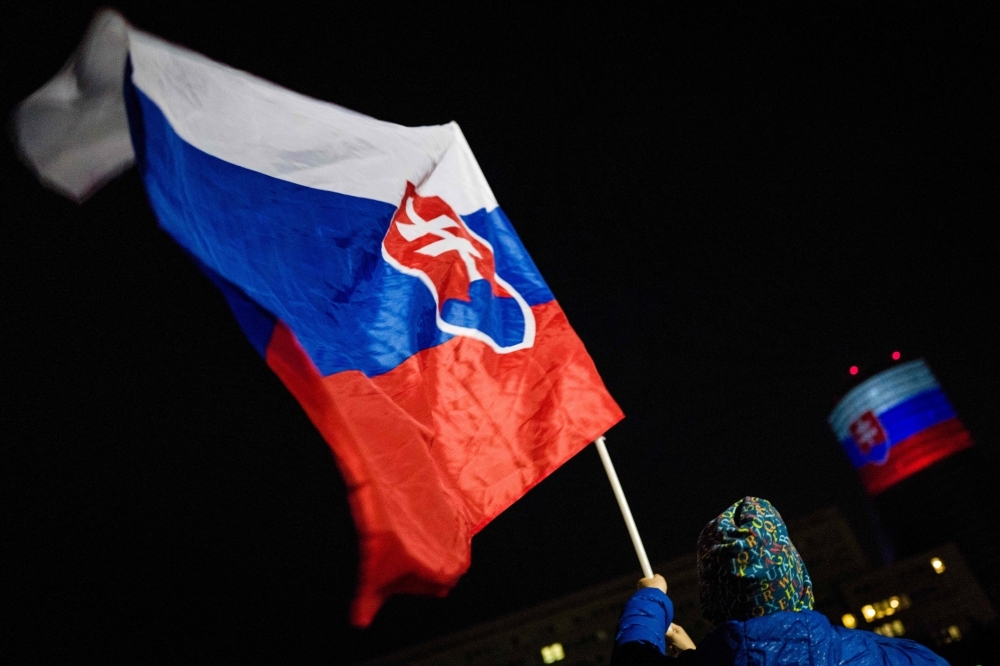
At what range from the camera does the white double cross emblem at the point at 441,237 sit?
5270 mm

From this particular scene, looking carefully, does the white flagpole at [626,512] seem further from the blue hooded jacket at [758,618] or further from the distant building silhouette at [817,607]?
the distant building silhouette at [817,607]

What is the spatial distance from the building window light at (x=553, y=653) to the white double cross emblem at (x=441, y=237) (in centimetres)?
6473

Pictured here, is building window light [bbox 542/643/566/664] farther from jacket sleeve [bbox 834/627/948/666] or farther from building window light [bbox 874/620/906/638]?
jacket sleeve [bbox 834/627/948/666]

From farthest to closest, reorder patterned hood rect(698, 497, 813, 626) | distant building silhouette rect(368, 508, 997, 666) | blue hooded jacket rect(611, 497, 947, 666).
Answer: distant building silhouette rect(368, 508, 997, 666) < patterned hood rect(698, 497, 813, 626) < blue hooded jacket rect(611, 497, 947, 666)

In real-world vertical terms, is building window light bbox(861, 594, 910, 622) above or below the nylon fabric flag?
below

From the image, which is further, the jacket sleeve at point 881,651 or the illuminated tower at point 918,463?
the illuminated tower at point 918,463

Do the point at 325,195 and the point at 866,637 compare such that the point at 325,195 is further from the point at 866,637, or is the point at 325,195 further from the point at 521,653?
the point at 521,653

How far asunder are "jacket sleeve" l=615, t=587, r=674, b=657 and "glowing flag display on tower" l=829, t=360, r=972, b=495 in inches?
3409

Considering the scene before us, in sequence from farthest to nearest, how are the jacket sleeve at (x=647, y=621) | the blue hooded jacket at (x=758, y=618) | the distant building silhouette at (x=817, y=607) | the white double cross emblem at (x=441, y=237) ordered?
the distant building silhouette at (x=817, y=607), the white double cross emblem at (x=441, y=237), the jacket sleeve at (x=647, y=621), the blue hooded jacket at (x=758, y=618)

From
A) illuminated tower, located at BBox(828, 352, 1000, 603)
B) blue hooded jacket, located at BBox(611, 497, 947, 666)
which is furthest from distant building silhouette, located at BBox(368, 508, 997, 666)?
blue hooded jacket, located at BBox(611, 497, 947, 666)

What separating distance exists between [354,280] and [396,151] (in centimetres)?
131

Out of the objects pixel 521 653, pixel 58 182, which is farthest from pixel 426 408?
pixel 521 653

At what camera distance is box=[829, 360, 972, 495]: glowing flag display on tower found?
78.3 m

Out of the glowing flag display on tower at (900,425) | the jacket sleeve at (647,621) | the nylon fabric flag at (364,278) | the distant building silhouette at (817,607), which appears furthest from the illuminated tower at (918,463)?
the jacket sleeve at (647,621)
